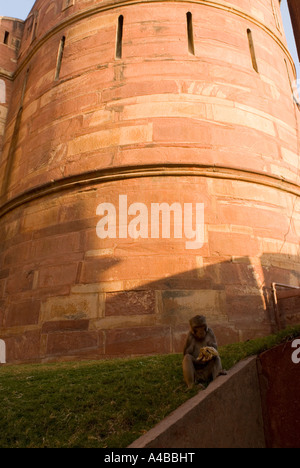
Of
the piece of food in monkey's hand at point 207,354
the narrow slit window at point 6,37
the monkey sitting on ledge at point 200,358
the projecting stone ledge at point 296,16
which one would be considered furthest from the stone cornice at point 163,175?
the narrow slit window at point 6,37

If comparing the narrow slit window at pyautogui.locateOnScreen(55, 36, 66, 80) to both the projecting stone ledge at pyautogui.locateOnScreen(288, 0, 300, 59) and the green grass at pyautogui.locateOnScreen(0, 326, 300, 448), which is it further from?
the green grass at pyautogui.locateOnScreen(0, 326, 300, 448)

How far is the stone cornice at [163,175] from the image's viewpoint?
6.16 metres

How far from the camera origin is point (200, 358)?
3031 millimetres

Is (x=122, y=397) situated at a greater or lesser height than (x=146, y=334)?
lesser

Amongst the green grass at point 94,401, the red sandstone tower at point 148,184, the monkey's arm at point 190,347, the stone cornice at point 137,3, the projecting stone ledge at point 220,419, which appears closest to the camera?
the projecting stone ledge at point 220,419

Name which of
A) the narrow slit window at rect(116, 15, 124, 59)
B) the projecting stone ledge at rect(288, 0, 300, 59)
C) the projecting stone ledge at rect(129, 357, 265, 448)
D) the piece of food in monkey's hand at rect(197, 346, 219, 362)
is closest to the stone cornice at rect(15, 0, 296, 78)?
the narrow slit window at rect(116, 15, 124, 59)

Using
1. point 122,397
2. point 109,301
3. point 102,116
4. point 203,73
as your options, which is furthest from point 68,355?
point 203,73

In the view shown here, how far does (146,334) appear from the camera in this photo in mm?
5164

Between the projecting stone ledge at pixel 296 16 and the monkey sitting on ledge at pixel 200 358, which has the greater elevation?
the projecting stone ledge at pixel 296 16

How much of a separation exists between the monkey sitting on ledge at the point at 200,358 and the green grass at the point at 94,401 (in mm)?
142

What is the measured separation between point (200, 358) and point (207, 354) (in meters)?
0.07

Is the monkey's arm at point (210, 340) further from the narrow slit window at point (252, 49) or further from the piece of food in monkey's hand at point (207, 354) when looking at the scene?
the narrow slit window at point (252, 49)

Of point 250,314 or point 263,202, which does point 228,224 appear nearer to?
point 263,202
